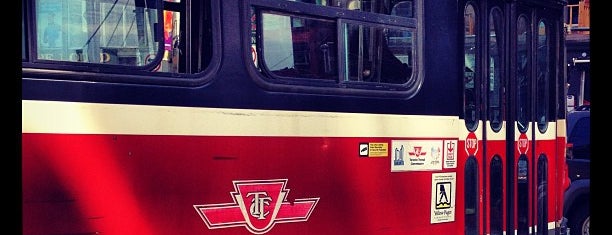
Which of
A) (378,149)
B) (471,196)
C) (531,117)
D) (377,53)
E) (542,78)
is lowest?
Answer: (471,196)

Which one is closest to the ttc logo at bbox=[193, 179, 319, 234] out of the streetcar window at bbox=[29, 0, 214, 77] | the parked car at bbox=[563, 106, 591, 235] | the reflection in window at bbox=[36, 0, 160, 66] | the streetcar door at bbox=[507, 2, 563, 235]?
the streetcar window at bbox=[29, 0, 214, 77]

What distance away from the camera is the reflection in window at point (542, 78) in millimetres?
7203

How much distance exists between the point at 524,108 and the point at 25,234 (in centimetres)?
422

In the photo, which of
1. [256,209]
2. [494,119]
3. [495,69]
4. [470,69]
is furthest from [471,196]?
[256,209]

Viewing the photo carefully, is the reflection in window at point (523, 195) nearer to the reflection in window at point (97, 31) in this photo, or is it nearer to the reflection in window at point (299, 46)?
the reflection in window at point (299, 46)

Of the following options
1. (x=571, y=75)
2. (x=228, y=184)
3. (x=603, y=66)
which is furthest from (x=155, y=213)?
(x=571, y=75)

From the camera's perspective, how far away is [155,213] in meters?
4.21

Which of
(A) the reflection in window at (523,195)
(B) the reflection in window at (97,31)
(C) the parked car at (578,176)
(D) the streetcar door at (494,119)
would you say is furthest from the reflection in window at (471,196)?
(C) the parked car at (578,176)

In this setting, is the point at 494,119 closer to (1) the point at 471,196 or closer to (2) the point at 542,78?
(1) the point at 471,196

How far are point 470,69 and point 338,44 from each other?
151 cm

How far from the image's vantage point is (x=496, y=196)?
22.0 ft
